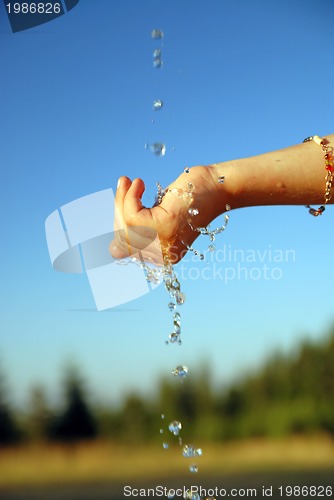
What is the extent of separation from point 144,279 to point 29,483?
13820 mm

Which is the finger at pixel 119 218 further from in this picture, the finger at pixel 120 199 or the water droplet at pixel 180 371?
the water droplet at pixel 180 371

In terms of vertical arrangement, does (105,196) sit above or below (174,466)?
above

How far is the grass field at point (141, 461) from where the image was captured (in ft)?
41.8

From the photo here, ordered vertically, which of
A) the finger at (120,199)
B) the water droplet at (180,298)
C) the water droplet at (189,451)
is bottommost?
the water droplet at (189,451)

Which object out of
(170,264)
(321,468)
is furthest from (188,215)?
(321,468)

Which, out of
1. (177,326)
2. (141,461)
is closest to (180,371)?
(177,326)

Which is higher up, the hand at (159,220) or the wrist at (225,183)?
the wrist at (225,183)

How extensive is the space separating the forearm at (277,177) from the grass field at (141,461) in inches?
459

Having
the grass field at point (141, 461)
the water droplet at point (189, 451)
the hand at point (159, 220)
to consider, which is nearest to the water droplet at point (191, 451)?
the water droplet at point (189, 451)

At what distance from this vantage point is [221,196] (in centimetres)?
119

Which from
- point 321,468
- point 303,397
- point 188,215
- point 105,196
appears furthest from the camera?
point 321,468

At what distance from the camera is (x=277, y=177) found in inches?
49.4

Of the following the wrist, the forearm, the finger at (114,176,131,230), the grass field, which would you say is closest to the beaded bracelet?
the forearm

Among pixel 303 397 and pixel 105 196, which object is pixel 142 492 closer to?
pixel 303 397
